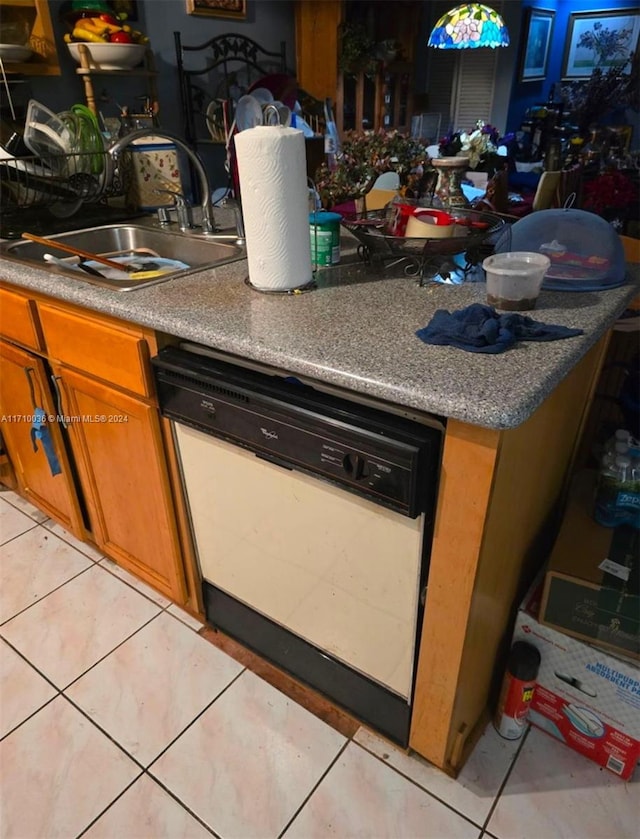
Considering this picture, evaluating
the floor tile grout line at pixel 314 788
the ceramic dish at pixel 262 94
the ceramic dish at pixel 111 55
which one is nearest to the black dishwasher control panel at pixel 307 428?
the floor tile grout line at pixel 314 788

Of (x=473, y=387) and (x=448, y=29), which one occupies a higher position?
(x=448, y=29)

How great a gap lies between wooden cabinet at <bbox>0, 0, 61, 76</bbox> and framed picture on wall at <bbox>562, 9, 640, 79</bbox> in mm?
4666

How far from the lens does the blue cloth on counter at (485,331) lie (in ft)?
2.85

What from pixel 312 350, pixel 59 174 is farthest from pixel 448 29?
pixel 312 350

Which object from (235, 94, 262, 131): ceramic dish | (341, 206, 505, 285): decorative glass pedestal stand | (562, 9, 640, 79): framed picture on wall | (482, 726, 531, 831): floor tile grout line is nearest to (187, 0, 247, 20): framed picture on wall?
(235, 94, 262, 131): ceramic dish

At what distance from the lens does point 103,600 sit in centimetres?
161

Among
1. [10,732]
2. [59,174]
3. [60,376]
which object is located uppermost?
[59,174]

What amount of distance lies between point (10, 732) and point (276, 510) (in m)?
0.86

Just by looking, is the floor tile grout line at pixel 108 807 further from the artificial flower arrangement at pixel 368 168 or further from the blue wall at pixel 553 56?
the blue wall at pixel 553 56

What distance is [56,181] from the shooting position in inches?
63.8

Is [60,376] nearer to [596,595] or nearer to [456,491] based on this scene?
[456,491]

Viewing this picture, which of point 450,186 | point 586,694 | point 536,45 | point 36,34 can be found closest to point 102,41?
point 36,34

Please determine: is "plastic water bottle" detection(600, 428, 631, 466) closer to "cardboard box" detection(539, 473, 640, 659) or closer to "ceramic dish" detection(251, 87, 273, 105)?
"cardboard box" detection(539, 473, 640, 659)

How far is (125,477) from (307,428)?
0.69 metres
